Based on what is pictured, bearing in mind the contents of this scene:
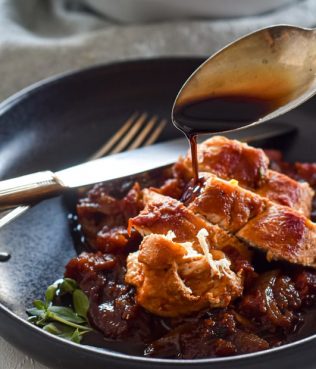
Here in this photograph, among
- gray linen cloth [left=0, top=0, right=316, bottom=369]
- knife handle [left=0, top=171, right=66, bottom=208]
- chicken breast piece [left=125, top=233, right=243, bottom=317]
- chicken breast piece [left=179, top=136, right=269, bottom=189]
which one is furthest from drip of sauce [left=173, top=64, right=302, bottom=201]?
gray linen cloth [left=0, top=0, right=316, bottom=369]

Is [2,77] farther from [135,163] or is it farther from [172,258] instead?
[172,258]

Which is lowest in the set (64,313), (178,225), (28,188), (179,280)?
(64,313)

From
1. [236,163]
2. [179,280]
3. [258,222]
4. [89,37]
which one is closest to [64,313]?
[179,280]

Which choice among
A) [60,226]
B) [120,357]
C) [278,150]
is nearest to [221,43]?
[278,150]

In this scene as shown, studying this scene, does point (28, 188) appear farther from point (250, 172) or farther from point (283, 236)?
point (283, 236)

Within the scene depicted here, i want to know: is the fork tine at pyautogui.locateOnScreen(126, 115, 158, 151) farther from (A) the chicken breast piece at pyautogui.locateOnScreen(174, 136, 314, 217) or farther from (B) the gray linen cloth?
(B) the gray linen cloth

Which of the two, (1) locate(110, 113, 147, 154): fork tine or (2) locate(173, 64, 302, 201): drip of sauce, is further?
(1) locate(110, 113, 147, 154): fork tine
